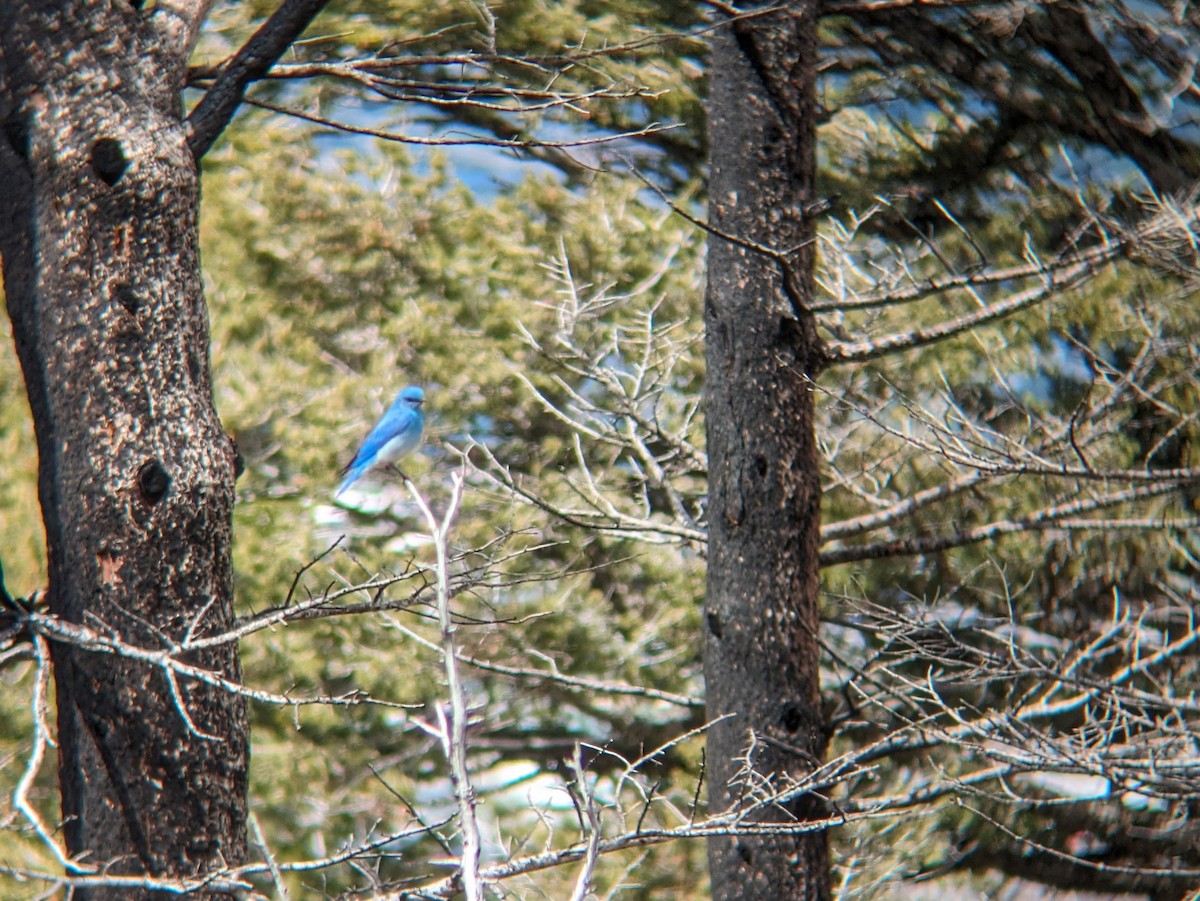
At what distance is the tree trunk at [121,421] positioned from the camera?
4055 millimetres

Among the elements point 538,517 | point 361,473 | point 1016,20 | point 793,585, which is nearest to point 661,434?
point 793,585

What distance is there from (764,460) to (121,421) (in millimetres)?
2881

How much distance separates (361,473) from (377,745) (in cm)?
454

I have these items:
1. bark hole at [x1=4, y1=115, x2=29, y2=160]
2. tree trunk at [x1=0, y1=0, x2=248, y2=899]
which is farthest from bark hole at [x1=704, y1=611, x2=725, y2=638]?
bark hole at [x1=4, y1=115, x2=29, y2=160]

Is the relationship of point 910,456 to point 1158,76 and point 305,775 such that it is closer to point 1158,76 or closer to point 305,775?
point 1158,76

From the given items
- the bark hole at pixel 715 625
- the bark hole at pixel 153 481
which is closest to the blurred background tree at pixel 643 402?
the bark hole at pixel 715 625

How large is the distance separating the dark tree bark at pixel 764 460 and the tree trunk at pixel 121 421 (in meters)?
2.41

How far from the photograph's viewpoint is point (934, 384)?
1012 cm

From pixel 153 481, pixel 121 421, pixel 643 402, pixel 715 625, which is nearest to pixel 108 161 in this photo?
pixel 121 421

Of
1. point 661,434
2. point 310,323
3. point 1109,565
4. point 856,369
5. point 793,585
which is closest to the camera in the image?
point 793,585

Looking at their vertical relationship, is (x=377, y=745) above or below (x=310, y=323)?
below

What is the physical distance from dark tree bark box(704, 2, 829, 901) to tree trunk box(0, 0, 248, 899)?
2410mm

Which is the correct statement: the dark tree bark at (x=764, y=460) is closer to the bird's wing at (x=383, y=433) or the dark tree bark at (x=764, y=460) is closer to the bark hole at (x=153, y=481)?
the bark hole at (x=153, y=481)

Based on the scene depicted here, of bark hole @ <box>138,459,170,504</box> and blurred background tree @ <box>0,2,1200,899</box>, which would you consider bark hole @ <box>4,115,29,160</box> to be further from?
blurred background tree @ <box>0,2,1200,899</box>
